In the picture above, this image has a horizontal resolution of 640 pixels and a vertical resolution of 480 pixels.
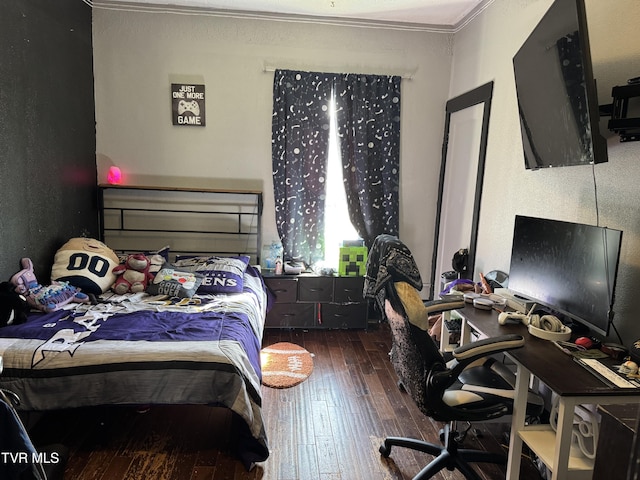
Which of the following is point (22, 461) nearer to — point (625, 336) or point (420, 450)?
point (420, 450)

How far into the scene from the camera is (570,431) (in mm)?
1604

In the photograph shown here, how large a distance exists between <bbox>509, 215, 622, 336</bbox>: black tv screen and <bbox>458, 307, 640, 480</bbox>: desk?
228 millimetres

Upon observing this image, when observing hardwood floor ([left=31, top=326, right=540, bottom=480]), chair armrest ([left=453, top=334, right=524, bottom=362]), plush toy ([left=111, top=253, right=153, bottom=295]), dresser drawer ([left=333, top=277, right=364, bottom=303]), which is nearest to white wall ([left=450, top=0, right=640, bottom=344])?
chair armrest ([left=453, top=334, right=524, bottom=362])

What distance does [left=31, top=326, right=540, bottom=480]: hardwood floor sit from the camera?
2180 mm

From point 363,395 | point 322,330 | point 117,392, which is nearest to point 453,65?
point 322,330

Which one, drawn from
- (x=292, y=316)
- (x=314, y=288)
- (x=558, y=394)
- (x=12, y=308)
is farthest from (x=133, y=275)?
(x=558, y=394)

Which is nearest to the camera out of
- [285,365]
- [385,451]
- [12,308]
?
[385,451]

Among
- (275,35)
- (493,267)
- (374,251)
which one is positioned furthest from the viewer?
(275,35)

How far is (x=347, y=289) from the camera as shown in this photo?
13.2 feet

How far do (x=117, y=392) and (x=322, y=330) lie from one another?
2.18 meters

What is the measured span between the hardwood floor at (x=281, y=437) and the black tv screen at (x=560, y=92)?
1.61 metres

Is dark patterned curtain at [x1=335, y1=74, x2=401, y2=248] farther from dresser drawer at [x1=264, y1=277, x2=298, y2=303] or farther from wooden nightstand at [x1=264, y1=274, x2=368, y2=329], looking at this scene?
dresser drawer at [x1=264, y1=277, x2=298, y2=303]

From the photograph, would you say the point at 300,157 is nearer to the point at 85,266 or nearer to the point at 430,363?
the point at 85,266

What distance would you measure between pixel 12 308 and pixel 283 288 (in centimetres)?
202
